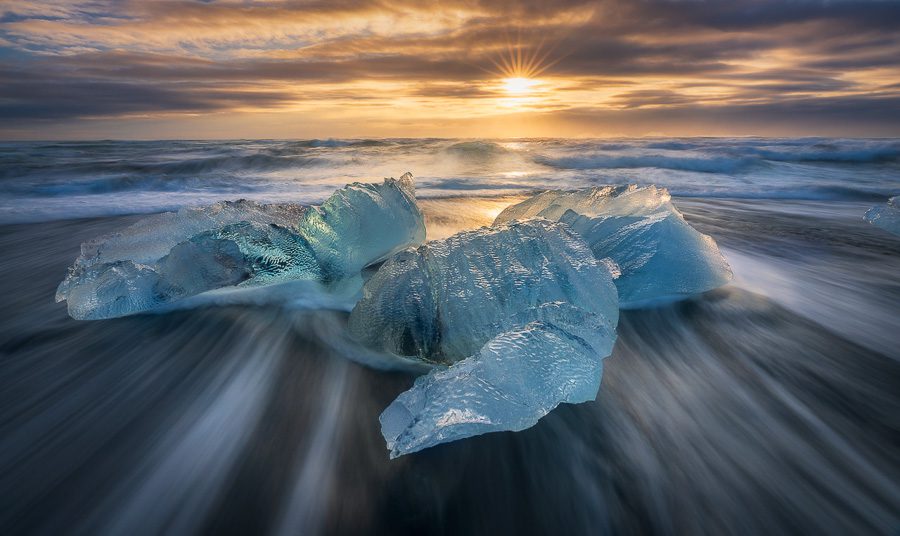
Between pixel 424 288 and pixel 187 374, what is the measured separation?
88 cm

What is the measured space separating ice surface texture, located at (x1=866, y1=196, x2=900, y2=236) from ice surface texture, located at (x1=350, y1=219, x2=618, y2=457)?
3866mm

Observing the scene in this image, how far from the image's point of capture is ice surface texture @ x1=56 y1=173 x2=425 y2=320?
198cm

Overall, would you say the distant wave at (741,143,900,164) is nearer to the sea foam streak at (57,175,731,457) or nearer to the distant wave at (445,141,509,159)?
the distant wave at (445,141,509,159)

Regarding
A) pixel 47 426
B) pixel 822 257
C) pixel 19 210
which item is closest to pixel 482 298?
pixel 47 426

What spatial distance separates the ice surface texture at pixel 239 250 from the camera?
1.98 meters

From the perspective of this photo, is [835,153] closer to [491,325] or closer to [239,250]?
[491,325]

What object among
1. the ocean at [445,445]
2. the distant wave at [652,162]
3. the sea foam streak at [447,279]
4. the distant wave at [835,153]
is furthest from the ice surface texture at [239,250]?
the distant wave at [835,153]

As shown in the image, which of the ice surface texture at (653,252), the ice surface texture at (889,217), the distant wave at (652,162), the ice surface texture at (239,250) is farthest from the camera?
the distant wave at (652,162)

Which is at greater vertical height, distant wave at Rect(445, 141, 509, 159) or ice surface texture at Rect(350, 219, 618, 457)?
ice surface texture at Rect(350, 219, 618, 457)

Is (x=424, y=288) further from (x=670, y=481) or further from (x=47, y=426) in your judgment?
(x=47, y=426)

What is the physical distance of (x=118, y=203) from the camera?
20.7 ft

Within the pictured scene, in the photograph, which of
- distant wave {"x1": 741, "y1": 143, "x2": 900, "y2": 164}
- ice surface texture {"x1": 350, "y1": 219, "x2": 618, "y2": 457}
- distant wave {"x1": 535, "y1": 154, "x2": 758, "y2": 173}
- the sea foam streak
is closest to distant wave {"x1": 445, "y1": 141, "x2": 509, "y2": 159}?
distant wave {"x1": 535, "y1": 154, "x2": 758, "y2": 173}

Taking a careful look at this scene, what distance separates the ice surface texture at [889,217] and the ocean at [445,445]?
4.90 ft

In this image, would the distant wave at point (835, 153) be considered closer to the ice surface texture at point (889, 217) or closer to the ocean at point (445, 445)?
the ice surface texture at point (889, 217)
